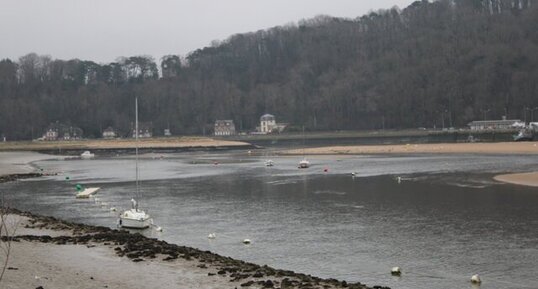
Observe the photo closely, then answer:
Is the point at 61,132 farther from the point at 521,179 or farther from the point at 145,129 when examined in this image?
the point at 521,179

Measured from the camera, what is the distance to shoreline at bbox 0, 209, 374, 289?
42.4 feet

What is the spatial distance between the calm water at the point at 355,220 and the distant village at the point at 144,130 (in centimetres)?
12254

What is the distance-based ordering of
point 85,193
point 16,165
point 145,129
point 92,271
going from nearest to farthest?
point 92,271, point 85,193, point 16,165, point 145,129

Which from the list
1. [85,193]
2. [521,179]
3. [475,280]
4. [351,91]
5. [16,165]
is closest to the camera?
[475,280]

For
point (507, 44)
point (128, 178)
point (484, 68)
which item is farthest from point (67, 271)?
point (507, 44)

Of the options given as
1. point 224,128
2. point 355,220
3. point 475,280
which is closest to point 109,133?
point 224,128

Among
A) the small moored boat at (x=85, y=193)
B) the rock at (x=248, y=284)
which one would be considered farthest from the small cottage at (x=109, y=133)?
the rock at (x=248, y=284)

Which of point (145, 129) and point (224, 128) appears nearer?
point (224, 128)

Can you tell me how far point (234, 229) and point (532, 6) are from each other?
7762 inches

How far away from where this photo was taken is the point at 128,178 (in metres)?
48.7

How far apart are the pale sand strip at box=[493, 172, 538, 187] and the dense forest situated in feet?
389

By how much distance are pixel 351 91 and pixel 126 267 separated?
165 m

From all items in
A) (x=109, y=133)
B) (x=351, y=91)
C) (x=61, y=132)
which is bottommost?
(x=109, y=133)

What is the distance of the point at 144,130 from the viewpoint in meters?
174
